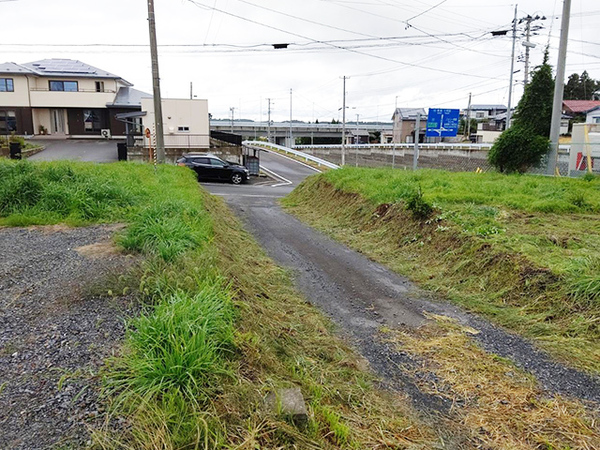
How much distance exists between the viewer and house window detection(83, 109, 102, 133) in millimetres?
35750

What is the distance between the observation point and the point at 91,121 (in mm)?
35938

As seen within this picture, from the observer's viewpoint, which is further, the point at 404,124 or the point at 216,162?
the point at 404,124

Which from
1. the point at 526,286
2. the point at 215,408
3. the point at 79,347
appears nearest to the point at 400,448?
the point at 215,408

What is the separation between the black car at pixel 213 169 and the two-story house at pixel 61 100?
1525 cm

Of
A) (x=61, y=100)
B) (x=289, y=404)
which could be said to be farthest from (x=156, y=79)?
(x=61, y=100)

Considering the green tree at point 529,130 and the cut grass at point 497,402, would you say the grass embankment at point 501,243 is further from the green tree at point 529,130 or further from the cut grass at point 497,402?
the green tree at point 529,130

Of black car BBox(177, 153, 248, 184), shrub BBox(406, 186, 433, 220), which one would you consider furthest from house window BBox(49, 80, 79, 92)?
shrub BBox(406, 186, 433, 220)

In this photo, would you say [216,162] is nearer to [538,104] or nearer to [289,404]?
[538,104]

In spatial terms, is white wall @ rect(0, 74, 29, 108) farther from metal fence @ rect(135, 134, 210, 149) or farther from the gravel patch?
the gravel patch

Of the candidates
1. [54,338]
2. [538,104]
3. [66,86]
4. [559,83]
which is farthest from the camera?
[66,86]

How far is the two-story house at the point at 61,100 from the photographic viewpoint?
33656 mm

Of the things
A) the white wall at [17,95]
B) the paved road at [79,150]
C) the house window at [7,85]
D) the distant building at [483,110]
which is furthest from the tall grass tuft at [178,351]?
the distant building at [483,110]

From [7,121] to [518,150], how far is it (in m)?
36.4

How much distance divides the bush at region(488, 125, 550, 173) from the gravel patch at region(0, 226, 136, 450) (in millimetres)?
13622
